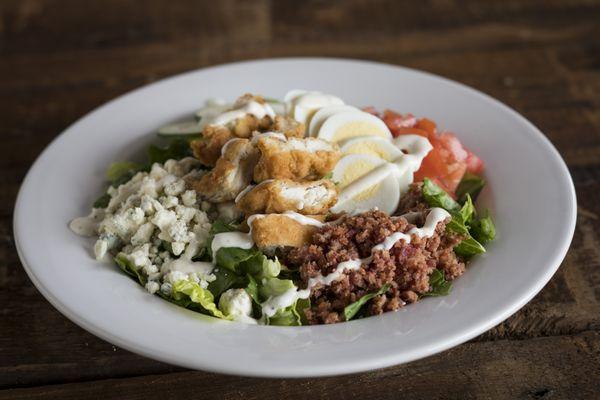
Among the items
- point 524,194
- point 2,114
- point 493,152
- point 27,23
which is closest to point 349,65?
point 493,152

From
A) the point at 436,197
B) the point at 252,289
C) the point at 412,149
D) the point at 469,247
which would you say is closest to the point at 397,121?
the point at 412,149

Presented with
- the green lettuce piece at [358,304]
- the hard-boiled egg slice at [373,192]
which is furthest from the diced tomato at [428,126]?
the green lettuce piece at [358,304]

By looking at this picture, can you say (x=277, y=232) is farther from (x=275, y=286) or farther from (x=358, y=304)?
(x=358, y=304)

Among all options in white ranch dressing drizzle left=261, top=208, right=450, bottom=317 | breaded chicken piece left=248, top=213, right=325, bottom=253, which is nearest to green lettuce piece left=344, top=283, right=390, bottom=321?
white ranch dressing drizzle left=261, top=208, right=450, bottom=317

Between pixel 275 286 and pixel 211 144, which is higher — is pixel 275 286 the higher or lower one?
the lower one

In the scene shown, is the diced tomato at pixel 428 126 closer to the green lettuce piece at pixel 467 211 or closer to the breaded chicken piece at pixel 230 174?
the green lettuce piece at pixel 467 211
